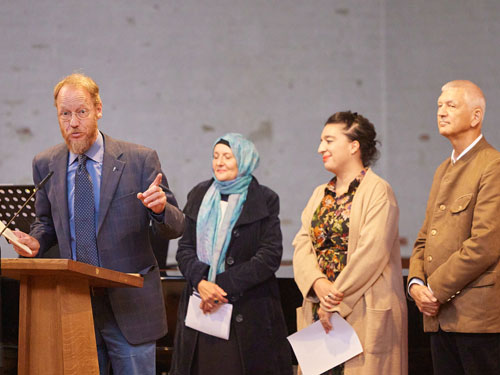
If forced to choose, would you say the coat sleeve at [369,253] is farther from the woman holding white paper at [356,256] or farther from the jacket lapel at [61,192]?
the jacket lapel at [61,192]

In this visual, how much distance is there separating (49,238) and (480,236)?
1.61m

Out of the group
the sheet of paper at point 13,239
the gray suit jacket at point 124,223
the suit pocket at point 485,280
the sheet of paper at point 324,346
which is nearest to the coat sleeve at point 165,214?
the gray suit jacket at point 124,223

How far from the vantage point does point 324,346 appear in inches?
111

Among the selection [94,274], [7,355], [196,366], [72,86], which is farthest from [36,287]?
[7,355]

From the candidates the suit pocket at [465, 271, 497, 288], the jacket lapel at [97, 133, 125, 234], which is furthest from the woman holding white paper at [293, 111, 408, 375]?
the jacket lapel at [97, 133, 125, 234]

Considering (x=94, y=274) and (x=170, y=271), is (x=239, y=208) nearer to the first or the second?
(x=170, y=271)

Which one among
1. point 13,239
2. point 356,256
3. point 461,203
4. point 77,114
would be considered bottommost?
point 356,256

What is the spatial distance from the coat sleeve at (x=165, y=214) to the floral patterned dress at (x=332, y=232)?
0.84m

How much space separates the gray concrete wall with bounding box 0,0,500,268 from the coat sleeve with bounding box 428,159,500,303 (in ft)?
8.90

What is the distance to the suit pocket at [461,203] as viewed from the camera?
2.49 m

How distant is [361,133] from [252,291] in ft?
3.15

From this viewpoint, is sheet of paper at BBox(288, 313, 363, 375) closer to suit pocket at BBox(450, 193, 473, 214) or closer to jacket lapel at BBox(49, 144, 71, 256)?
suit pocket at BBox(450, 193, 473, 214)

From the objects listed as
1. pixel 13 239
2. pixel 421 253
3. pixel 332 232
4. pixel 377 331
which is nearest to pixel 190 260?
pixel 332 232

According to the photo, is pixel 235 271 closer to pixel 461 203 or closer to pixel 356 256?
pixel 356 256
